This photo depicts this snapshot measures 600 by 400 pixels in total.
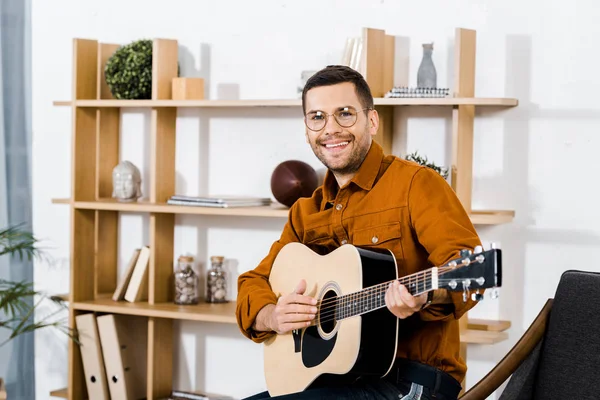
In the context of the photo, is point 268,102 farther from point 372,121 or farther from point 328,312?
point 328,312

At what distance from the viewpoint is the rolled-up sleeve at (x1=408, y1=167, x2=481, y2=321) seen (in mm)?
1807

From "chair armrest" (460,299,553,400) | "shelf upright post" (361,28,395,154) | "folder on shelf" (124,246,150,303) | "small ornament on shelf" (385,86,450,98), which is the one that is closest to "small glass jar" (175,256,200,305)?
"folder on shelf" (124,246,150,303)

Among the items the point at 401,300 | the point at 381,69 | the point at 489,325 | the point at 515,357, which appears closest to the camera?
the point at 401,300

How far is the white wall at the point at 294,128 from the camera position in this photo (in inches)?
116

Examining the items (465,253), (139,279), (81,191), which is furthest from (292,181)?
(465,253)

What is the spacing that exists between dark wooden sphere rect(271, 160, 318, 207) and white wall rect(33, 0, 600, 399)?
0.19 metres

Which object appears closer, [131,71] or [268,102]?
[268,102]

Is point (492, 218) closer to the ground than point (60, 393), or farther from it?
farther from it

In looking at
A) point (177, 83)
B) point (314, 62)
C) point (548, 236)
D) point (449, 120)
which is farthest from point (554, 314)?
point (177, 83)

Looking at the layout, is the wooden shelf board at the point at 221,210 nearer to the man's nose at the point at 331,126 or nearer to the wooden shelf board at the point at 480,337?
the wooden shelf board at the point at 480,337

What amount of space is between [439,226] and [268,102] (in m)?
1.37

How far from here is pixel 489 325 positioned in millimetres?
2975

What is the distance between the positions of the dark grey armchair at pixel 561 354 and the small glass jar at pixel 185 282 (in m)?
1.57

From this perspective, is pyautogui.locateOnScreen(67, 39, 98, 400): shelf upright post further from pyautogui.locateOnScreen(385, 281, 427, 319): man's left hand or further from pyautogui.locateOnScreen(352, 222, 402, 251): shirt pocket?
pyautogui.locateOnScreen(385, 281, 427, 319): man's left hand
